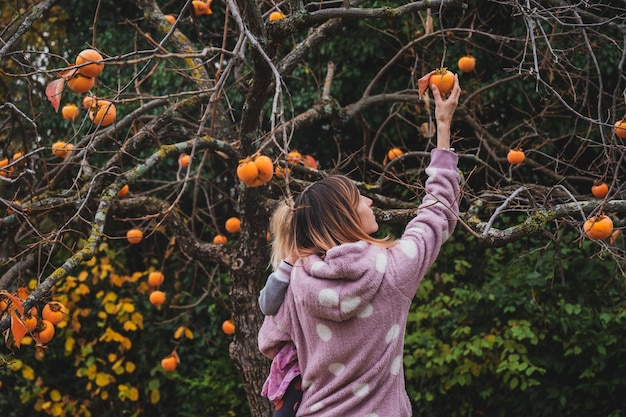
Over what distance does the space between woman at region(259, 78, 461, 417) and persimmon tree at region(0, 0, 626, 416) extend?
20 centimetres

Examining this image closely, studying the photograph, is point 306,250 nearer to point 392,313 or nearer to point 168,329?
point 392,313

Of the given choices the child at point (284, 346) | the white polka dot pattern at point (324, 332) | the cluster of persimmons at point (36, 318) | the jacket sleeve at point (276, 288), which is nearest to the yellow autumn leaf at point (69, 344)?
the cluster of persimmons at point (36, 318)

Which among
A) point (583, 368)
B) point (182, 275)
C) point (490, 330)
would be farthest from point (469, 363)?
point (182, 275)

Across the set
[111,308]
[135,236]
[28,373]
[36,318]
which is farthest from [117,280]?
[36,318]

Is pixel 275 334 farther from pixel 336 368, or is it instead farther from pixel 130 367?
pixel 130 367

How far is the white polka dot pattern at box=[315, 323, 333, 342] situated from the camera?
1.75 metres

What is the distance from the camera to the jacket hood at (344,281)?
167 centimetres

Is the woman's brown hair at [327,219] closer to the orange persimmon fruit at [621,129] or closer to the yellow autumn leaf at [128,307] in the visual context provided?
the orange persimmon fruit at [621,129]

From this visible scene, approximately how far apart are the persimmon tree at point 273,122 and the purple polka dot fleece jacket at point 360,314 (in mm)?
294

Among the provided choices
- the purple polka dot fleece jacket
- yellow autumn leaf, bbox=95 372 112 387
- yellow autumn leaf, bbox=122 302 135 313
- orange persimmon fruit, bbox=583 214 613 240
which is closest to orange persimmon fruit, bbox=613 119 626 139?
orange persimmon fruit, bbox=583 214 613 240

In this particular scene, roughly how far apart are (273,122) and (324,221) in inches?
12.6

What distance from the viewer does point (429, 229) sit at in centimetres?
174

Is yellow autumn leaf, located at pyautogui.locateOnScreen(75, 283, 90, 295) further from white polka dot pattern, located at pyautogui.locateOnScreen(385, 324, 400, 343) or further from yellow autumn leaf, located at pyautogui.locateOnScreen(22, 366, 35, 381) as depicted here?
white polka dot pattern, located at pyautogui.locateOnScreen(385, 324, 400, 343)

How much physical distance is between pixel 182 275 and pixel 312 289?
3778mm
